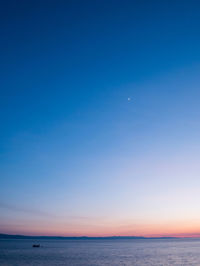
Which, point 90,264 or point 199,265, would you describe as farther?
point 90,264

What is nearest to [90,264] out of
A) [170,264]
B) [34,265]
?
[34,265]

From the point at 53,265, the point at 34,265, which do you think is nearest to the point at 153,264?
the point at 53,265

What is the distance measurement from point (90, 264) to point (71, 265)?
5.53 m

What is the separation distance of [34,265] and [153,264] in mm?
32435

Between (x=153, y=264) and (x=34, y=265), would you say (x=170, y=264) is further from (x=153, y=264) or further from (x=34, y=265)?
(x=34, y=265)

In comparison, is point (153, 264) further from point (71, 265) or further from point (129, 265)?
point (71, 265)

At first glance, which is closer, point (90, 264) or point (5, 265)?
point (5, 265)

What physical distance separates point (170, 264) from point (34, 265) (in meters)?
36.9

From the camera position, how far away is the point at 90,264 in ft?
213

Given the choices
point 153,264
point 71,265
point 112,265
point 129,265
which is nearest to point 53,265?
point 71,265

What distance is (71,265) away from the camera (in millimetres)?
63125

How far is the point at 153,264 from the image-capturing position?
6394 centimetres

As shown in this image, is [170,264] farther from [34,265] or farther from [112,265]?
[34,265]

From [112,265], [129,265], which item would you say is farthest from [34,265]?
[129,265]
